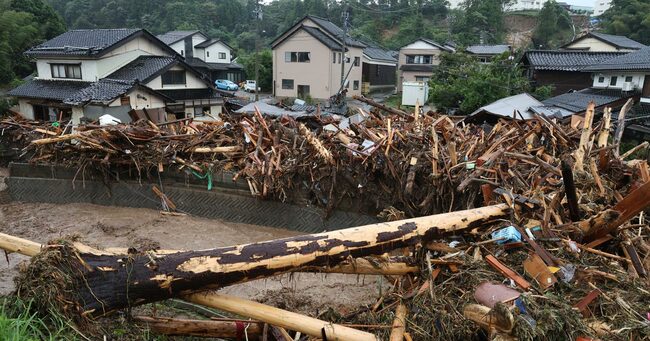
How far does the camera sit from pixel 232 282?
3.35 m

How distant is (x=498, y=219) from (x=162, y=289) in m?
3.38

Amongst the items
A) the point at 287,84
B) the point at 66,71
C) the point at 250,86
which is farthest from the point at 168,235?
the point at 250,86

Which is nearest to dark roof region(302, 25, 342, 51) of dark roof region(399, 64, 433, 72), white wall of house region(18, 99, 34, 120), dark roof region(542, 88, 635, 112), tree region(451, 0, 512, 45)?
dark roof region(399, 64, 433, 72)

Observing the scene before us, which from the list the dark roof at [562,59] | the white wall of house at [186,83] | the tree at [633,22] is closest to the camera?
the white wall of house at [186,83]

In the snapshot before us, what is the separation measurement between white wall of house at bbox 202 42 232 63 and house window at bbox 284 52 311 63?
33.8 feet

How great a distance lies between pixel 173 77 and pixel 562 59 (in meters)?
22.9

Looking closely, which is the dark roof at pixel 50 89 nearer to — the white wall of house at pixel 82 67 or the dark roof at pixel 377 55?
the white wall of house at pixel 82 67

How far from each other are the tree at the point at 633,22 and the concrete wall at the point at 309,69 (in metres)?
26.2

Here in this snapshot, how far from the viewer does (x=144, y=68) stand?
2162 centimetres

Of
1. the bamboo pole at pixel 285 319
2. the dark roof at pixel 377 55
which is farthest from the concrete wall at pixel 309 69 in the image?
the bamboo pole at pixel 285 319

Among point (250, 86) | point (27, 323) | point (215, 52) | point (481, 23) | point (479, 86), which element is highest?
point (481, 23)

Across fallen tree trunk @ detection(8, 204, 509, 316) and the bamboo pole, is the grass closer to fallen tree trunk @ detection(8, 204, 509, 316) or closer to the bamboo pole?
fallen tree trunk @ detection(8, 204, 509, 316)

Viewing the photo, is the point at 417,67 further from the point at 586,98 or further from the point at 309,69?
the point at 586,98

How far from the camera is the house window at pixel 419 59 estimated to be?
124 feet
